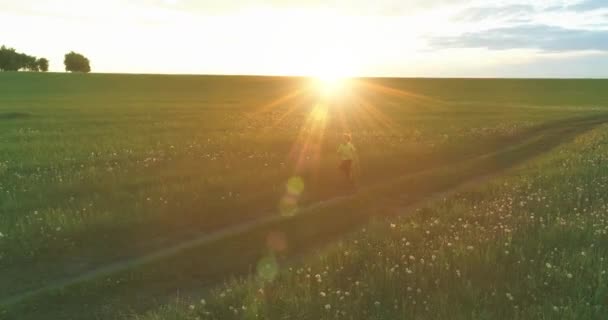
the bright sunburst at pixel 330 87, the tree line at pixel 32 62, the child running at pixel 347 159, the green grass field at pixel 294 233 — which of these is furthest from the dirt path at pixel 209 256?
the tree line at pixel 32 62

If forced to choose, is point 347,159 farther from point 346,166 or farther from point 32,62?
point 32,62

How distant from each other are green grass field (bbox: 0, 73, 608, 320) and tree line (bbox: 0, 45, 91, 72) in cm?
13072

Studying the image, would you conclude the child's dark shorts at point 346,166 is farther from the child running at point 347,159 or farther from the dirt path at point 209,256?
the dirt path at point 209,256

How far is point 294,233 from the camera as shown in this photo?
1190 cm

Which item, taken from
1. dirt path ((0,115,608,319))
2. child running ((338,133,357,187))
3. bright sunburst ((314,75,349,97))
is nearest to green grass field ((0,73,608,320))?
dirt path ((0,115,608,319))

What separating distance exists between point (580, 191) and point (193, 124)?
28.1 meters

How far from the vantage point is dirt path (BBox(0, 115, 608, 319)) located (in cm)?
848

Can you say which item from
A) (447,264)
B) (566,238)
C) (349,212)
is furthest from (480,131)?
(447,264)

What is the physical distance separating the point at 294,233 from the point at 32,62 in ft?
527

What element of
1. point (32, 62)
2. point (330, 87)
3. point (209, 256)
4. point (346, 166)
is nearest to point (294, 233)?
point (209, 256)

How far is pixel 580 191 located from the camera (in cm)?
1320

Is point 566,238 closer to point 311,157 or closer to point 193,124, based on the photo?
point 311,157

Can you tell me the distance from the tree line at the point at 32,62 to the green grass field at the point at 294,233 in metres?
131

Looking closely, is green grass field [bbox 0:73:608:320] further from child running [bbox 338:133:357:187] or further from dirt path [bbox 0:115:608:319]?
child running [bbox 338:133:357:187]
